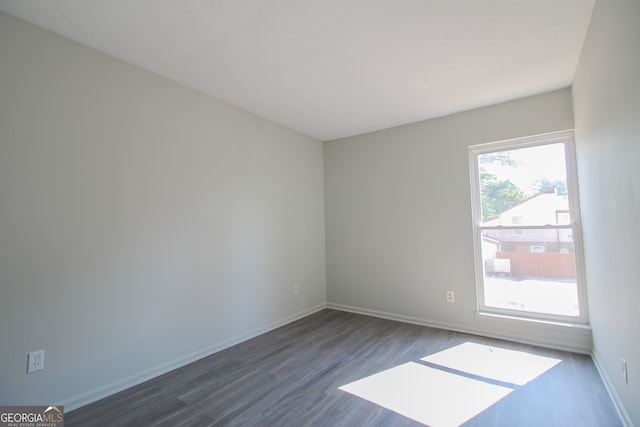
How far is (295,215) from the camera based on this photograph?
4.12 metres

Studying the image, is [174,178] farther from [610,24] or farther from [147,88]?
[610,24]

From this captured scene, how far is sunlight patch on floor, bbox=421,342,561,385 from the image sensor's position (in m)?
2.42

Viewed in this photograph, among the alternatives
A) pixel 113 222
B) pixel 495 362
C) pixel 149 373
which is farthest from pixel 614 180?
pixel 149 373

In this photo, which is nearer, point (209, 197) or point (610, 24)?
point (610, 24)

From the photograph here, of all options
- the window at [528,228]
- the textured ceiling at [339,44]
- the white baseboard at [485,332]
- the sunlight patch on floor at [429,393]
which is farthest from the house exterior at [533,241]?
the sunlight patch on floor at [429,393]

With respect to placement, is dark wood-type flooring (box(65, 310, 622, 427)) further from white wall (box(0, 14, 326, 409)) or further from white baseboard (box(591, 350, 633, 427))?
white wall (box(0, 14, 326, 409))

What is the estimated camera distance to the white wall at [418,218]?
3186 mm

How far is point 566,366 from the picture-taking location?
8.33 ft

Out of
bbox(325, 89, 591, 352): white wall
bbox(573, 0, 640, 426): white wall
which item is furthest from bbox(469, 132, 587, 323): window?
bbox(573, 0, 640, 426): white wall

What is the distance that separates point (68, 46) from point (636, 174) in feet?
11.7

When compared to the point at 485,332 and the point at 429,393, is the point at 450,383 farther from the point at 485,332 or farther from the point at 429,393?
the point at 485,332

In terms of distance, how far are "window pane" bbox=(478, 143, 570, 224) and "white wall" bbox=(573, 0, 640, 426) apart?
56cm

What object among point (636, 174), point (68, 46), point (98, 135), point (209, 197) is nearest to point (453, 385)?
point (636, 174)

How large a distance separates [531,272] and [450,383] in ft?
5.40
